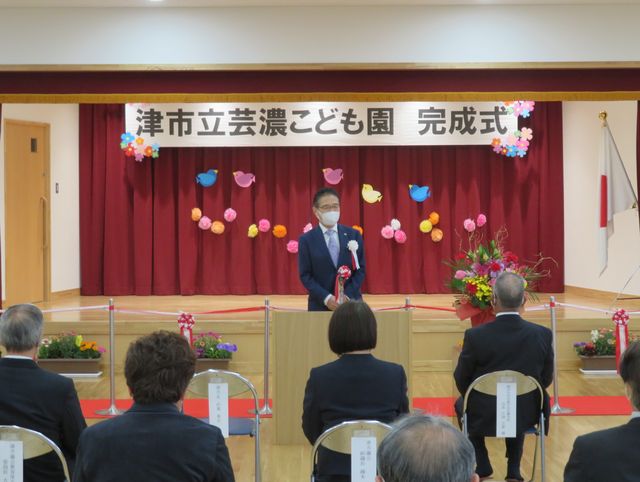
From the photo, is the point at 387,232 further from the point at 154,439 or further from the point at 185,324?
the point at 154,439

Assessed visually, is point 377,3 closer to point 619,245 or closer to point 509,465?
point 509,465

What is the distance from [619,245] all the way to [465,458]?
9.10m

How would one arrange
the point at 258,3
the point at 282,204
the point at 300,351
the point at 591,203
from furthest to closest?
the point at 282,204, the point at 591,203, the point at 258,3, the point at 300,351

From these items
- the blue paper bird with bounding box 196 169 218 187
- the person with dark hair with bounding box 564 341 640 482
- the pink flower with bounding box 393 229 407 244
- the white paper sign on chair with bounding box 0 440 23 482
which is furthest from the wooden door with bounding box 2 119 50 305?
the person with dark hair with bounding box 564 341 640 482

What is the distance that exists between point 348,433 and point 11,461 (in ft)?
3.62

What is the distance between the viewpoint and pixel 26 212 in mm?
10195

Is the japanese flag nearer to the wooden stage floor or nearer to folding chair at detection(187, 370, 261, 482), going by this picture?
the wooden stage floor

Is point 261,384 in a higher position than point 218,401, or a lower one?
lower

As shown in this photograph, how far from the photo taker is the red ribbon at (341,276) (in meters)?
5.68

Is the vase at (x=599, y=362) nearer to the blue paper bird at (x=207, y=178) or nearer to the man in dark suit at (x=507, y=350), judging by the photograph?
the man in dark suit at (x=507, y=350)

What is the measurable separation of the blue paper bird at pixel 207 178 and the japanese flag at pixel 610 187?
15.2ft

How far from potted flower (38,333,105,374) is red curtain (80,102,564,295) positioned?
3.34 metres

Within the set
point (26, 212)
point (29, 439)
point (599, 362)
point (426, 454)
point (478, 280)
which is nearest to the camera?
point (426, 454)

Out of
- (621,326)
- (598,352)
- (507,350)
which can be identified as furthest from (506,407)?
(598,352)
